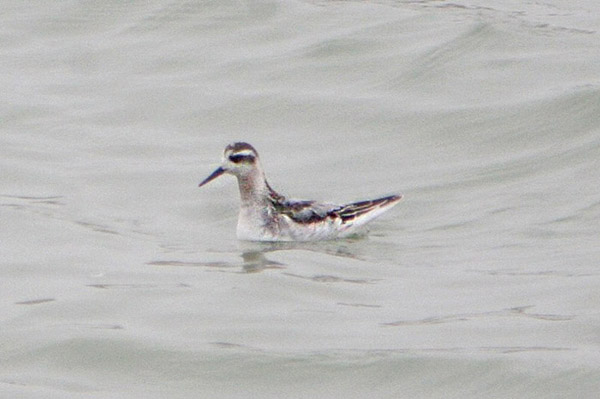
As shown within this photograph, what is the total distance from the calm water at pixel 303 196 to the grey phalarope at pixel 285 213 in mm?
231

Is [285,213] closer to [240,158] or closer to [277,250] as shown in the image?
[277,250]

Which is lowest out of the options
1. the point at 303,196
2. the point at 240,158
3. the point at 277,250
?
the point at 277,250

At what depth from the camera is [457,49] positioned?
65.6 ft

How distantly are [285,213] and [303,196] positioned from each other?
151 cm

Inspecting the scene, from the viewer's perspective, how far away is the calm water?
10234 mm

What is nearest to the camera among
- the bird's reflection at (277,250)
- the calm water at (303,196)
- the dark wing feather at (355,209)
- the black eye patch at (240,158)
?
the calm water at (303,196)

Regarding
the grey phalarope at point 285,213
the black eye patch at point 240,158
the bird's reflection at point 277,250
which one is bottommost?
the bird's reflection at point 277,250

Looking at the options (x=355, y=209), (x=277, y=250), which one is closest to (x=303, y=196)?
(x=355, y=209)

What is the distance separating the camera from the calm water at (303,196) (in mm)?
10234

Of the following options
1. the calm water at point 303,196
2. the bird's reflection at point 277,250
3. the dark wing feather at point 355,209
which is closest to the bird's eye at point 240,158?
the calm water at point 303,196

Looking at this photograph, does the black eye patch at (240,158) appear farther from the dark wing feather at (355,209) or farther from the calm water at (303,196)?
the dark wing feather at (355,209)

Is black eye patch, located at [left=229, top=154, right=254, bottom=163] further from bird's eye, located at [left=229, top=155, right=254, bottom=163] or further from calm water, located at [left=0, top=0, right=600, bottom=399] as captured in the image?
calm water, located at [left=0, top=0, right=600, bottom=399]

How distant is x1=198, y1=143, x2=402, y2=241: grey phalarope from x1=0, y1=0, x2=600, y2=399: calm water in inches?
9.1

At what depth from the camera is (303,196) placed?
1614 centimetres
